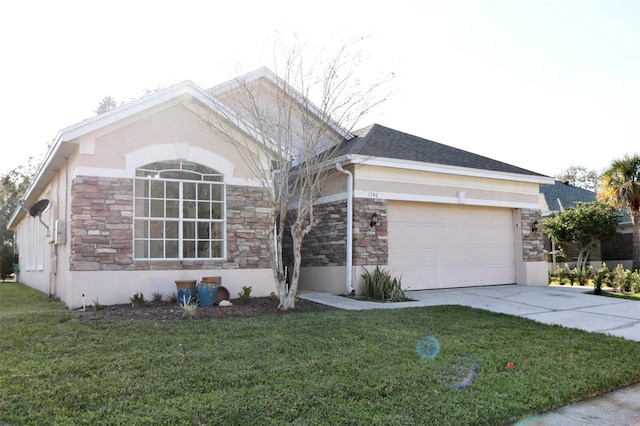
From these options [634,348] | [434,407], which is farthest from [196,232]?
[634,348]

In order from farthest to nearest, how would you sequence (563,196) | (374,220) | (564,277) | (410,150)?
(563,196) < (564,277) < (410,150) < (374,220)

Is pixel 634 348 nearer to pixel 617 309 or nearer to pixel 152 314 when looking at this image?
pixel 617 309

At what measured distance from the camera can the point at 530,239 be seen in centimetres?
1434

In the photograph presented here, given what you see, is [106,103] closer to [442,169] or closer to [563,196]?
[563,196]

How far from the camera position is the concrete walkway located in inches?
168

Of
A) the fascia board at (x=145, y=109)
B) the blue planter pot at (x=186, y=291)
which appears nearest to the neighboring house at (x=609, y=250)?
the fascia board at (x=145, y=109)

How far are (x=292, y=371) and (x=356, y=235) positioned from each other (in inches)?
269

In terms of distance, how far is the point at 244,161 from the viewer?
1037 cm

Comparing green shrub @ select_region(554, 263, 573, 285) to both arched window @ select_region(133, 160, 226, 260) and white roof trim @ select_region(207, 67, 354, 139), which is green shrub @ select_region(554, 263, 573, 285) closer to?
white roof trim @ select_region(207, 67, 354, 139)

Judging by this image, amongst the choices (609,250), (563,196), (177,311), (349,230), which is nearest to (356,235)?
(349,230)

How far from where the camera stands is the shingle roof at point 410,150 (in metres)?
12.5

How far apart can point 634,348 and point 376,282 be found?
545cm

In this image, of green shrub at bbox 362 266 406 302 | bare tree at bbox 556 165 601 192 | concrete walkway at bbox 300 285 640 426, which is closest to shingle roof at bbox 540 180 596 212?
concrete walkway at bbox 300 285 640 426

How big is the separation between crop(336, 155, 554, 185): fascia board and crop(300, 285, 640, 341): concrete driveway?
3223 millimetres
